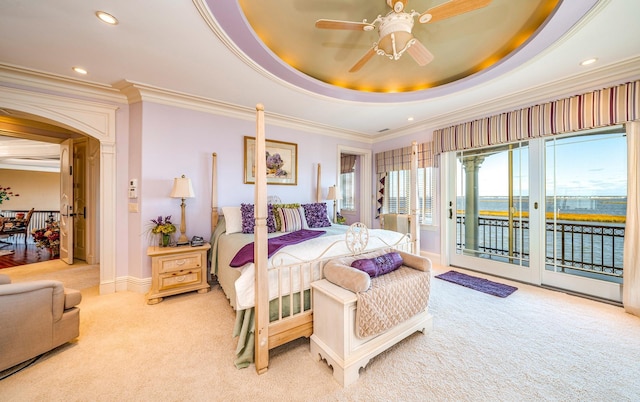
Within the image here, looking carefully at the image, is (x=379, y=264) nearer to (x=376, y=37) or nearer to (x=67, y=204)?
(x=376, y=37)

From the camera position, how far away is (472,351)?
1.93m

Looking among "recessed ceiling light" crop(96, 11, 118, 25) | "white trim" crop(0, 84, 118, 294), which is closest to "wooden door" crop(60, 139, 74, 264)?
"white trim" crop(0, 84, 118, 294)

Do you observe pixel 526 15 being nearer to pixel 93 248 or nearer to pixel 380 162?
pixel 380 162

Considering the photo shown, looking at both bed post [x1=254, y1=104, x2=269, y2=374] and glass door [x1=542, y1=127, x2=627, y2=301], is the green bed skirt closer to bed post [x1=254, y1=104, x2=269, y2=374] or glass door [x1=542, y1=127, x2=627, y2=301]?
bed post [x1=254, y1=104, x2=269, y2=374]

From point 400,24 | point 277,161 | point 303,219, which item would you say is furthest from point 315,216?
point 400,24

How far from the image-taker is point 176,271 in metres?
2.85

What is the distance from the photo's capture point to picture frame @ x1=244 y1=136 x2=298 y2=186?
3861 millimetres

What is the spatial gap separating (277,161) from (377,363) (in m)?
3.27

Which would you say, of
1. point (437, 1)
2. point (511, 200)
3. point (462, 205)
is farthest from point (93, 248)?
point (511, 200)

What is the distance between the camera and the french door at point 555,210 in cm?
289

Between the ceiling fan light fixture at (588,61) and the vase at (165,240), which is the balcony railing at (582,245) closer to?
the ceiling fan light fixture at (588,61)

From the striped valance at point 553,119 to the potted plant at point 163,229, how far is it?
4409mm

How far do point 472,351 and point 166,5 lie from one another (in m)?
3.59

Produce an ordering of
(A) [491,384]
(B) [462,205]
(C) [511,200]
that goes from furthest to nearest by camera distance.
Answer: (B) [462,205] < (C) [511,200] < (A) [491,384]
